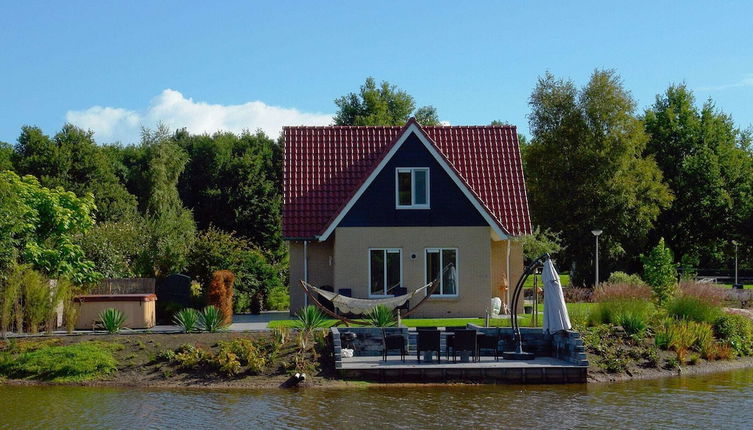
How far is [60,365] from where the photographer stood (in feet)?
71.4

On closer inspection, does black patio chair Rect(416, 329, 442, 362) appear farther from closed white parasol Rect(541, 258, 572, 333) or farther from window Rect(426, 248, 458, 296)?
window Rect(426, 248, 458, 296)

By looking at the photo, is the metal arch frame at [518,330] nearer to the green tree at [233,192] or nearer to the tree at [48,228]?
the tree at [48,228]

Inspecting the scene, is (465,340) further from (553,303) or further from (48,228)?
(48,228)

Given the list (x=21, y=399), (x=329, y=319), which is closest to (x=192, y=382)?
(x=21, y=399)

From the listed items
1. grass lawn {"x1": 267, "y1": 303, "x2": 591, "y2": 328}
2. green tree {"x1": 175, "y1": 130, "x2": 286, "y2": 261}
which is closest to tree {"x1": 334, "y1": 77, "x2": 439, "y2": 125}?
green tree {"x1": 175, "y1": 130, "x2": 286, "y2": 261}

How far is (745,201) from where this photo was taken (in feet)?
167

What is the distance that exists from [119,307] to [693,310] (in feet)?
54.3

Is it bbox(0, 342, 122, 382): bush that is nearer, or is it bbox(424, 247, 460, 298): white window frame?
bbox(0, 342, 122, 382): bush

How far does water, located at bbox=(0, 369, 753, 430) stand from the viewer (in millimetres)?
16562

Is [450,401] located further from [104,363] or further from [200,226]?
[200,226]

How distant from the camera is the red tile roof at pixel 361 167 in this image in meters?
31.5

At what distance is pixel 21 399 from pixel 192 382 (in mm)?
3812

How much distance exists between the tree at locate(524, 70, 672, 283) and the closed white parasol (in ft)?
76.2

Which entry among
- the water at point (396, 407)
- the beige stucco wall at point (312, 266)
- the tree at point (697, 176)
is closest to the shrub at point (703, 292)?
the water at point (396, 407)
